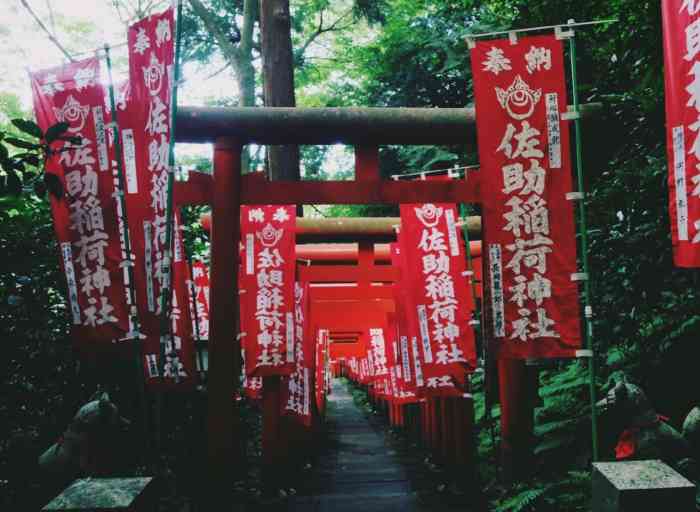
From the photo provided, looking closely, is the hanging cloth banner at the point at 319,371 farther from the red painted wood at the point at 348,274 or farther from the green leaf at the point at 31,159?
the green leaf at the point at 31,159

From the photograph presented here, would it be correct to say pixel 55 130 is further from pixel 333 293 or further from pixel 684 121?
pixel 333 293

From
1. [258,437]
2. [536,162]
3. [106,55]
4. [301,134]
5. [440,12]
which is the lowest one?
[258,437]

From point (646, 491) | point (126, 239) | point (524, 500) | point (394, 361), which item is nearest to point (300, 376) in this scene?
point (394, 361)

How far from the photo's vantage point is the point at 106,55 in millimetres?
5234

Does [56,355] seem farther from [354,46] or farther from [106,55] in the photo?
[354,46]

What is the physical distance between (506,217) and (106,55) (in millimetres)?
4018

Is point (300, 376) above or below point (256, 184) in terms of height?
below

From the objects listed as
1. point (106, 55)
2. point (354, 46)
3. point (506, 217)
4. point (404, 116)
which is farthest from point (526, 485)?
point (354, 46)

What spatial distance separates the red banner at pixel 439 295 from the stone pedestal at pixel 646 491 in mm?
3673

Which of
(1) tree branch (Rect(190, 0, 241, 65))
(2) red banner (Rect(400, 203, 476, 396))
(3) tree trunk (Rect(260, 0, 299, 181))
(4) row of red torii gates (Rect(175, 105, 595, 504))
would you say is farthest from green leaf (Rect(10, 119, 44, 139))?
(1) tree branch (Rect(190, 0, 241, 65))

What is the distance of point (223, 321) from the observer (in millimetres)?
6410

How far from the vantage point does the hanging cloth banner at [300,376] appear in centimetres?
971

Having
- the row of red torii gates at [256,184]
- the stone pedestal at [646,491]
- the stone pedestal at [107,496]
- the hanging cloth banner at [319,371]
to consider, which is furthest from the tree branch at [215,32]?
the stone pedestal at [646,491]

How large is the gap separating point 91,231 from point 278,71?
6.96 m
